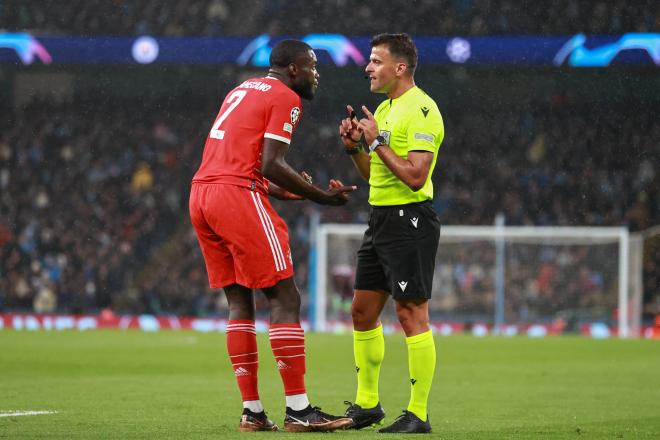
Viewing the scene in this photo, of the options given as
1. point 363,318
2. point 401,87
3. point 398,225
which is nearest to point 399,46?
point 401,87

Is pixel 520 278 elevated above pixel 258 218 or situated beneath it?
elevated above

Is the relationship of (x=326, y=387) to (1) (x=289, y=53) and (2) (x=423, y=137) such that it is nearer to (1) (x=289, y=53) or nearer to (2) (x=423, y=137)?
(2) (x=423, y=137)

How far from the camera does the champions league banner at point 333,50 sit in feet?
66.0

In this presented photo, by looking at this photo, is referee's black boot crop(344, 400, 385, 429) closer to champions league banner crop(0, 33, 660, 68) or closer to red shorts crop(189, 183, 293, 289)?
red shorts crop(189, 183, 293, 289)

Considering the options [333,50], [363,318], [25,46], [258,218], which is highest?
[25,46]

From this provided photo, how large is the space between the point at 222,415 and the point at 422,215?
5.05ft

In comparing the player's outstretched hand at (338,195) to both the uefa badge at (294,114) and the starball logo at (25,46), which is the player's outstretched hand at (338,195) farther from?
the starball logo at (25,46)

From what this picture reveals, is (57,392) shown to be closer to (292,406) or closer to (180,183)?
(292,406)

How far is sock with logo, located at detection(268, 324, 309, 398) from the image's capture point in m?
5.36

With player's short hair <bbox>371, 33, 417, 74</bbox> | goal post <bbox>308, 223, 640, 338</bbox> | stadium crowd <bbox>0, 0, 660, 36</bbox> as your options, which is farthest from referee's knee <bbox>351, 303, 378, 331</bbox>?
stadium crowd <bbox>0, 0, 660, 36</bbox>

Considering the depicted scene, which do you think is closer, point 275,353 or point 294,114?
point 275,353

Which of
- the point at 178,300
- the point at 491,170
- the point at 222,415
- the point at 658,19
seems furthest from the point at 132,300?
the point at 222,415

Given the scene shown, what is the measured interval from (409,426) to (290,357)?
619 mm

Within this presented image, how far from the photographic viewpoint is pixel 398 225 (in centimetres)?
566
